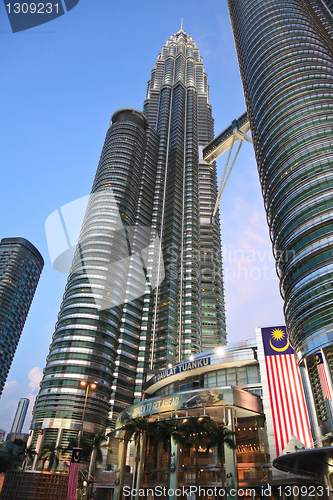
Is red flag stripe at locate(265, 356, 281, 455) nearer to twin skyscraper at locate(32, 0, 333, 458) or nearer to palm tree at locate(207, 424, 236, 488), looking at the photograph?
twin skyscraper at locate(32, 0, 333, 458)

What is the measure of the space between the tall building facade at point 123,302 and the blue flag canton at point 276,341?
8091 cm

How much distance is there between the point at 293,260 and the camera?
61938 millimetres

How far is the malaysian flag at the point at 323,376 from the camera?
154 feet

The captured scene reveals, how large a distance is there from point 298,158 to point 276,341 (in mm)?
34520

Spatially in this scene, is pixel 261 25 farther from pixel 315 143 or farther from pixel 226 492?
pixel 226 492

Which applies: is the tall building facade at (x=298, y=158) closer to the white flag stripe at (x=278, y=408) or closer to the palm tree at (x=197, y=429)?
the white flag stripe at (x=278, y=408)

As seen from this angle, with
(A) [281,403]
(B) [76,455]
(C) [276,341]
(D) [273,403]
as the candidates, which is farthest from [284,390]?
(B) [76,455]

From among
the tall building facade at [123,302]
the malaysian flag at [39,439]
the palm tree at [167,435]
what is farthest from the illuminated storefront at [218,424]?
the tall building facade at [123,302]

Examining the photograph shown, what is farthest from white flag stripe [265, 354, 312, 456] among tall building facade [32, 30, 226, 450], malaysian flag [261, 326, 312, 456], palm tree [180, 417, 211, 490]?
tall building facade [32, 30, 226, 450]

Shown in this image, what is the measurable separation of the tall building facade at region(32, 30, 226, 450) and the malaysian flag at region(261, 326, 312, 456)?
81.6 m

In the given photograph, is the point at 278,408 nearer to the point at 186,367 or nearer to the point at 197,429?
the point at 197,429

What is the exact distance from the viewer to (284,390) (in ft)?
197

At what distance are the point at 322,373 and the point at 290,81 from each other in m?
65.5

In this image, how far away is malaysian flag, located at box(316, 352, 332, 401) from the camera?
47013 millimetres
